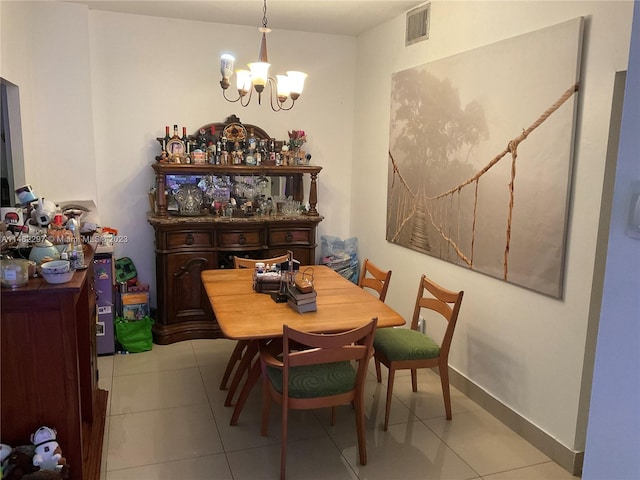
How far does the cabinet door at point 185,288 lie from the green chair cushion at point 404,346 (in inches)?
68.2

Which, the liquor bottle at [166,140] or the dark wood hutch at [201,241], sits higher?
the liquor bottle at [166,140]

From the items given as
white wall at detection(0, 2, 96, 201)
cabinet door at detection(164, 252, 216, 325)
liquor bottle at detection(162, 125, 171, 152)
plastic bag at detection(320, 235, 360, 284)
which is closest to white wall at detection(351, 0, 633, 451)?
plastic bag at detection(320, 235, 360, 284)

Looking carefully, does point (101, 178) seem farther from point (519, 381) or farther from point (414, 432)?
point (519, 381)

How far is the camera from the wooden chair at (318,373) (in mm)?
2271

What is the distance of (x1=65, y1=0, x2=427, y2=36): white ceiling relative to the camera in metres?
3.79

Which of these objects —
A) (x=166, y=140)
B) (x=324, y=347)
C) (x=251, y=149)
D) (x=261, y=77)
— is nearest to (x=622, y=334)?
(x=324, y=347)

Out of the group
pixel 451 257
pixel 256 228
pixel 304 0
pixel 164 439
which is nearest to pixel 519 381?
pixel 451 257

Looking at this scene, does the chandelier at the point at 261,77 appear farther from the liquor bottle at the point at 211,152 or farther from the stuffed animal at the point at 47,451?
the stuffed animal at the point at 47,451

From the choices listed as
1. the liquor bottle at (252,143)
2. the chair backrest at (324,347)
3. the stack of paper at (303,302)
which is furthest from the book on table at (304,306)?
the liquor bottle at (252,143)

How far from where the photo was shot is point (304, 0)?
12.1 ft

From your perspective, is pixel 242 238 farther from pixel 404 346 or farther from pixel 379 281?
pixel 404 346

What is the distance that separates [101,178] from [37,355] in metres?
2.59

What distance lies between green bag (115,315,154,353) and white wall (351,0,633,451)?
205 cm

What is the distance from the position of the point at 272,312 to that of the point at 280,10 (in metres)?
2.55
